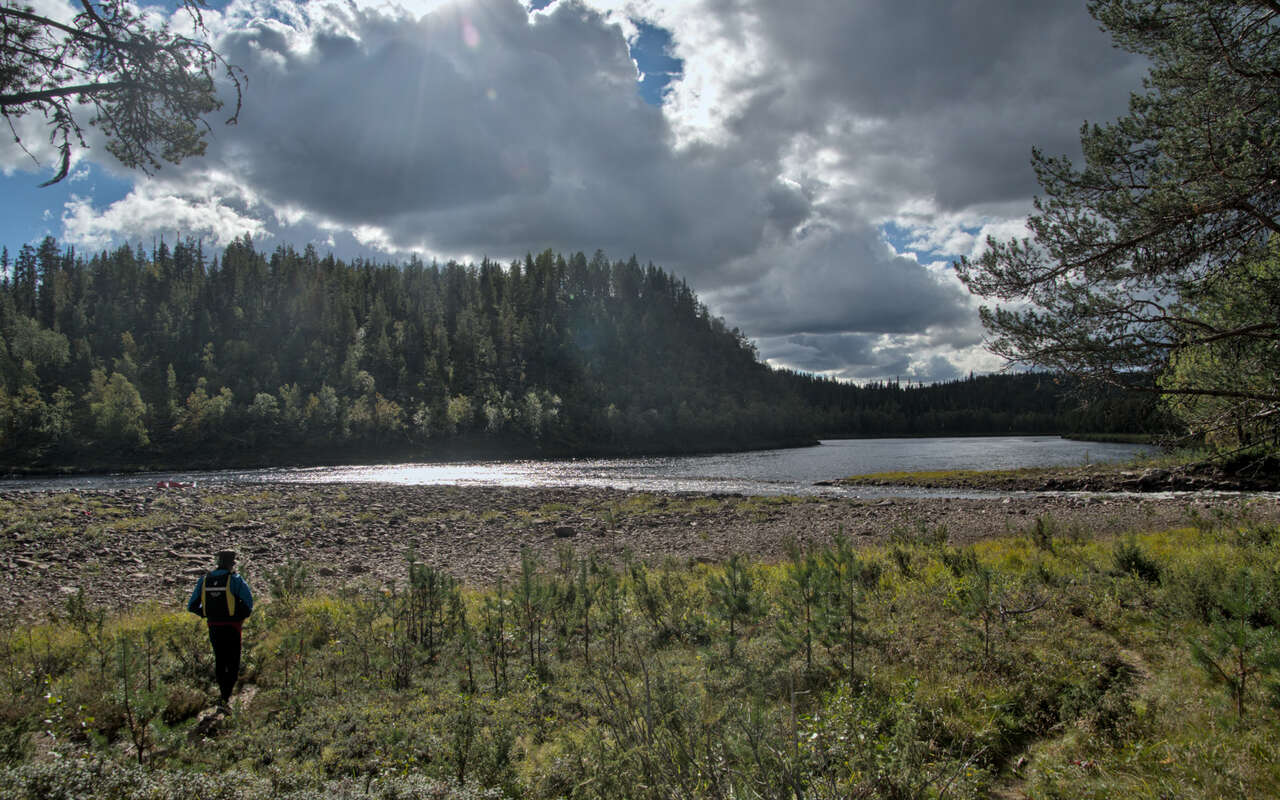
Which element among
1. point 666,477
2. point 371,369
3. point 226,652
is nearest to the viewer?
point 226,652

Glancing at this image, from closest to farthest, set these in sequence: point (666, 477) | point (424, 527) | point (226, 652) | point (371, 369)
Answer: point (226, 652) < point (424, 527) < point (666, 477) < point (371, 369)

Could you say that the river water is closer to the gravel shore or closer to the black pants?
the gravel shore

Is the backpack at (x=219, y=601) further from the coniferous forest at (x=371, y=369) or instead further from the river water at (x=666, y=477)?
the coniferous forest at (x=371, y=369)

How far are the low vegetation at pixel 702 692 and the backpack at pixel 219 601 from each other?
0.88 meters

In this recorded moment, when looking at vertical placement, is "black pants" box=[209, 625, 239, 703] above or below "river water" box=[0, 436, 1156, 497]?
above

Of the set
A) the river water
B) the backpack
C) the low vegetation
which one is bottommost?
the river water

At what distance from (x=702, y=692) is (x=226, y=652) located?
6.32 meters

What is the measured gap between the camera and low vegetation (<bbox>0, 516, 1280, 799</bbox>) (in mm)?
4152

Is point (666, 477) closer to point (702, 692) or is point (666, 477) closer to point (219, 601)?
point (219, 601)

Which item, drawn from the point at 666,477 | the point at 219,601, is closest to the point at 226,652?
the point at 219,601

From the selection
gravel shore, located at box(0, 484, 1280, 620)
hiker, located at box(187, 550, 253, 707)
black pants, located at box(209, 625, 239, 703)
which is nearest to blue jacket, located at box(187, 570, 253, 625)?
hiker, located at box(187, 550, 253, 707)

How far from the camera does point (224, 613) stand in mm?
7688

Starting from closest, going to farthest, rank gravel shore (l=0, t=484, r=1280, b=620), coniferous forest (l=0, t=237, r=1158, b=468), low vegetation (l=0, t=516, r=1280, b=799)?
low vegetation (l=0, t=516, r=1280, b=799) → gravel shore (l=0, t=484, r=1280, b=620) → coniferous forest (l=0, t=237, r=1158, b=468)

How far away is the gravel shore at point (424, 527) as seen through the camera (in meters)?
15.5
